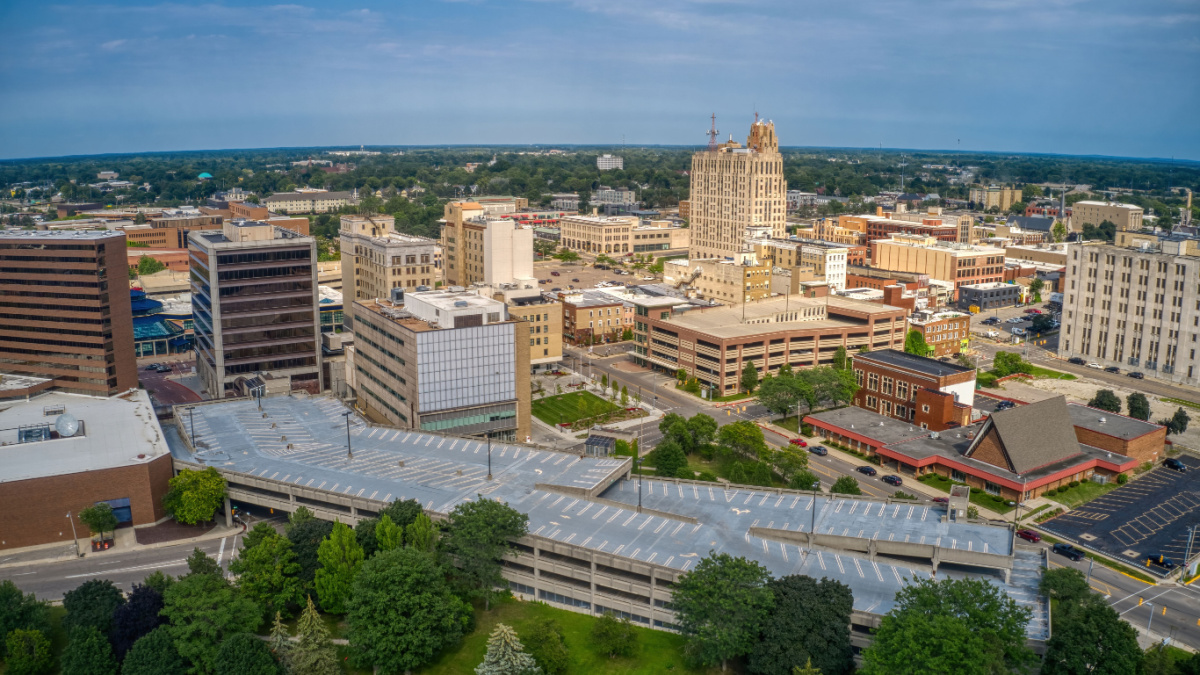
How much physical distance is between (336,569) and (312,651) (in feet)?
27.1

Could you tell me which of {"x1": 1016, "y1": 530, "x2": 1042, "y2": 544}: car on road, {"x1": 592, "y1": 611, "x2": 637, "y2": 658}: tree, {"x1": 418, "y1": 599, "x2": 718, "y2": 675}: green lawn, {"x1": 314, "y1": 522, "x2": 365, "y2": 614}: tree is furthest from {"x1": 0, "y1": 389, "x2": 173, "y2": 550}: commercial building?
{"x1": 1016, "y1": 530, "x2": 1042, "y2": 544}: car on road

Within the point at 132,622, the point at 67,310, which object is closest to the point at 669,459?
the point at 132,622

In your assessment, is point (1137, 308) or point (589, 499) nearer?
point (589, 499)

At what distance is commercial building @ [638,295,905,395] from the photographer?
124 m

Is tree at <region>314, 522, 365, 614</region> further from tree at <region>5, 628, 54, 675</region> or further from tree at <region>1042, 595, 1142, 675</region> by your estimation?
Answer: tree at <region>1042, 595, 1142, 675</region>

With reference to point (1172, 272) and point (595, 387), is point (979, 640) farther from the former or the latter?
point (1172, 272)

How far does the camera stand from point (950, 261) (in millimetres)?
185875

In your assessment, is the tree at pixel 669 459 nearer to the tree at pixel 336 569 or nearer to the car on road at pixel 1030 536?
the car on road at pixel 1030 536

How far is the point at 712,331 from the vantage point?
4985 inches

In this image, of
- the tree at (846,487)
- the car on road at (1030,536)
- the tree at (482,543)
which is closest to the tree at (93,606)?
the tree at (482,543)

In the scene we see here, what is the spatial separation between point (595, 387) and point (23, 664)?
79.1 meters

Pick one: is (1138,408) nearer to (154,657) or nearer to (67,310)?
(154,657)

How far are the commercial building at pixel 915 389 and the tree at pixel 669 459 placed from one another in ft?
109

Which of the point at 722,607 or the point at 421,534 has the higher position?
the point at 421,534
